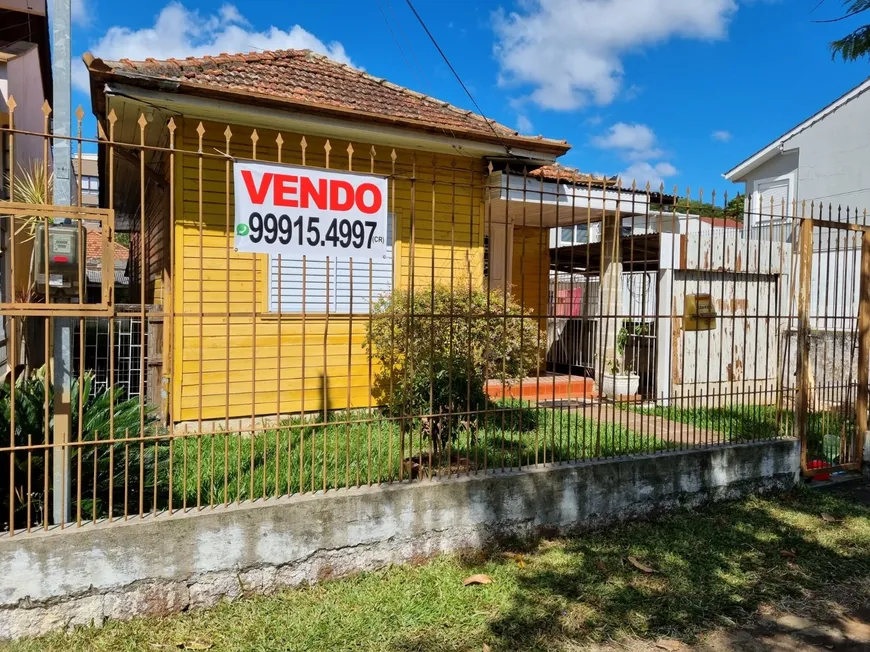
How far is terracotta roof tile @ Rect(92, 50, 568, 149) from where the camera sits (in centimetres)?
637

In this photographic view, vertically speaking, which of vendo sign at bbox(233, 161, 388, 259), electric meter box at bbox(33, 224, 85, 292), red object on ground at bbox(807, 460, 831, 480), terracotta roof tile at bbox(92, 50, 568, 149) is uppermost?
terracotta roof tile at bbox(92, 50, 568, 149)

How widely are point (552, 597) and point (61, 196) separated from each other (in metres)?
3.61

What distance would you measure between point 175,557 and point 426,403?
2245mm

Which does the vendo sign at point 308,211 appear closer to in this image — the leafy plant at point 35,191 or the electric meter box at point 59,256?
the electric meter box at point 59,256

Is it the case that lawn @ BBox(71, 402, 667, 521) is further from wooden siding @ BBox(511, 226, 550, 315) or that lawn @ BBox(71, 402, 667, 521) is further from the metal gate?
wooden siding @ BBox(511, 226, 550, 315)

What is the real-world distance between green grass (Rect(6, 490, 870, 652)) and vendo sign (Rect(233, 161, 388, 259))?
2109 millimetres

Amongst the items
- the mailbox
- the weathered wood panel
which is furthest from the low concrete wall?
the weathered wood panel

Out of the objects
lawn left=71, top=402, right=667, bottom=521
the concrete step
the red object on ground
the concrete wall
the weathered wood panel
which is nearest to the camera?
lawn left=71, top=402, right=667, bottom=521

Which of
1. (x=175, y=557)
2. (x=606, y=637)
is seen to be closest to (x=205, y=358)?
(x=175, y=557)

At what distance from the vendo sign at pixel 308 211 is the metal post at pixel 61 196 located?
34.5 inches

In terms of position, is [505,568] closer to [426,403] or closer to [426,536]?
[426,536]

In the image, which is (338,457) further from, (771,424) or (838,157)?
(838,157)

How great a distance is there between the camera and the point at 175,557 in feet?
10.8

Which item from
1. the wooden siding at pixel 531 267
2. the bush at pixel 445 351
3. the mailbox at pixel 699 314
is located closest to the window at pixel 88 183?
the bush at pixel 445 351
